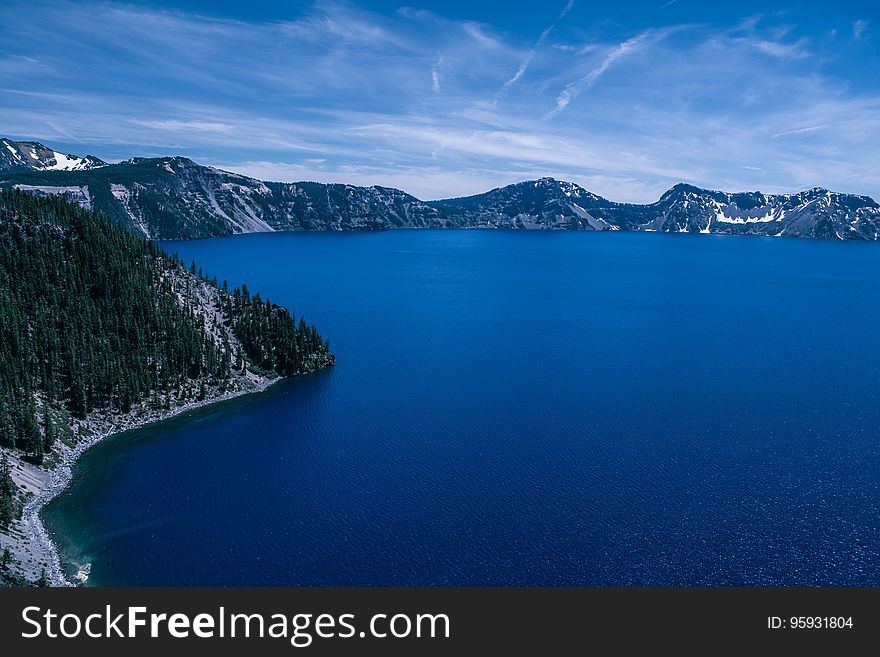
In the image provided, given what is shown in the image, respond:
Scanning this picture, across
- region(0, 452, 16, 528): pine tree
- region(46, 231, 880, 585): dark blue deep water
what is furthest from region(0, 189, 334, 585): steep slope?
region(46, 231, 880, 585): dark blue deep water

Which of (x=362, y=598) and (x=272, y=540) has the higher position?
(x=362, y=598)

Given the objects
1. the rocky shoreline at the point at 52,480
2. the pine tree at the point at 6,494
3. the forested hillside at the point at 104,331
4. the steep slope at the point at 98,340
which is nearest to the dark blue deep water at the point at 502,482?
the rocky shoreline at the point at 52,480

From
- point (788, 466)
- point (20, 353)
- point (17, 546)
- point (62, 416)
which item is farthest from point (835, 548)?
point (20, 353)

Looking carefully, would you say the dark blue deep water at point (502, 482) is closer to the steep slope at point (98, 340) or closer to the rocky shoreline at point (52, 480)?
the rocky shoreline at point (52, 480)

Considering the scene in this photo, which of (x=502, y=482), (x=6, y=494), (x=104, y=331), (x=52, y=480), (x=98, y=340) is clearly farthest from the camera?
(x=104, y=331)

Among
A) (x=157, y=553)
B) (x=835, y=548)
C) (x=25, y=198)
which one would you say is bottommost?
(x=157, y=553)

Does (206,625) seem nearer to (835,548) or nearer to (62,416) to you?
(835,548)

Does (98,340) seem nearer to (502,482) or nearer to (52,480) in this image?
(52,480)

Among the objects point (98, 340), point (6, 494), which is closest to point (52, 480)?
point (6, 494)
